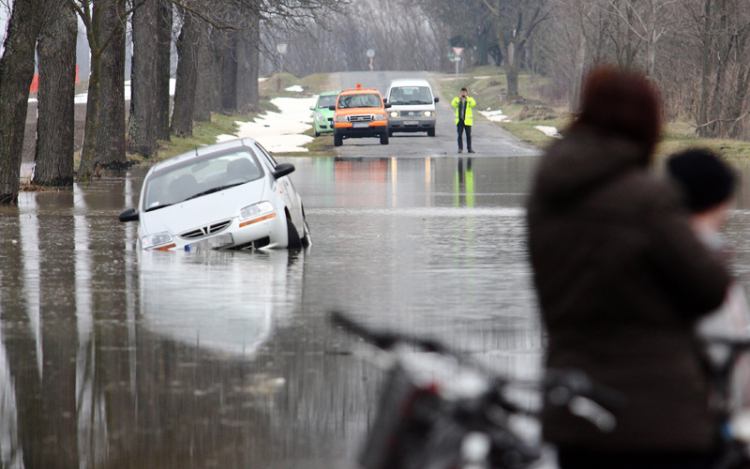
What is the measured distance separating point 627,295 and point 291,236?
398 inches

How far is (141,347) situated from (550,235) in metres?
5.26

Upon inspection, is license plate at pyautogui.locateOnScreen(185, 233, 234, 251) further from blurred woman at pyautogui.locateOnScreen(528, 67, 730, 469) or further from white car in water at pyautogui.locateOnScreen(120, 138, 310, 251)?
blurred woman at pyautogui.locateOnScreen(528, 67, 730, 469)

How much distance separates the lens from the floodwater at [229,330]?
5.37 meters

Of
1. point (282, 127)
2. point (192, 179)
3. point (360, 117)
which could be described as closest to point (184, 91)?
point (360, 117)

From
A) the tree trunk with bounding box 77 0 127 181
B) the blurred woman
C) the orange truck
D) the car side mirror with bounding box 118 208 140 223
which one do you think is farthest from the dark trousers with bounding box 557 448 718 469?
the orange truck

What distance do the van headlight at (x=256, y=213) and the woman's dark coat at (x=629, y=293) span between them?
9749mm

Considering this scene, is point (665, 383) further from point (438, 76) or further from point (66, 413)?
point (438, 76)

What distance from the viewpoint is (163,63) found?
34.4 m

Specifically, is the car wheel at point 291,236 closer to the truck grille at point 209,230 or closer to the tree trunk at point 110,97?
the truck grille at point 209,230

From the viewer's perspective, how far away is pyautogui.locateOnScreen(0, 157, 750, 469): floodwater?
5.37 meters

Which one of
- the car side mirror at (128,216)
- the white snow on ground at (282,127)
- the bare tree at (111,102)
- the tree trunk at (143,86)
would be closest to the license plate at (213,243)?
the car side mirror at (128,216)

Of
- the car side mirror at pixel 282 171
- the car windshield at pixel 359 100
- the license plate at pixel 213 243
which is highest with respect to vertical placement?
the car windshield at pixel 359 100

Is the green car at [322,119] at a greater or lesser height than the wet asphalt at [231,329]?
greater

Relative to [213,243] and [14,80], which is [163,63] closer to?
[14,80]
